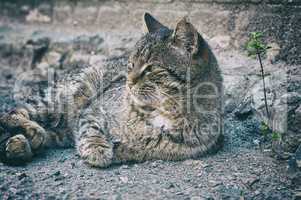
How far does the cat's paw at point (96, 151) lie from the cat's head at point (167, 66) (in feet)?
1.64

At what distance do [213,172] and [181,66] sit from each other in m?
0.93

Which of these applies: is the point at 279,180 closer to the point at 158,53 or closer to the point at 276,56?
the point at 158,53

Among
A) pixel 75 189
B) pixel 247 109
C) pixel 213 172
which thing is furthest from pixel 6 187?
pixel 247 109

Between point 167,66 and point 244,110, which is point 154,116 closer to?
point 167,66

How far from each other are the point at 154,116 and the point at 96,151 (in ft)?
1.96

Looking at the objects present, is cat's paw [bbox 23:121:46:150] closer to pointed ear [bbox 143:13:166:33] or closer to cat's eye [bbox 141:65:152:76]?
cat's eye [bbox 141:65:152:76]

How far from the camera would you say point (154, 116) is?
4.22 metres

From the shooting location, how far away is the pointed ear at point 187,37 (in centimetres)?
403

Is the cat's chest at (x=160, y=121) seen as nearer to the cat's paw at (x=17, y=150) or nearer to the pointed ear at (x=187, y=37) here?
the pointed ear at (x=187, y=37)

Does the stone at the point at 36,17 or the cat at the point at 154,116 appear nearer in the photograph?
the cat at the point at 154,116

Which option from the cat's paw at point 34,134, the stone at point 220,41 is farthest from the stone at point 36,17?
the cat's paw at point 34,134

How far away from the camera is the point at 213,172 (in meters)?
3.92

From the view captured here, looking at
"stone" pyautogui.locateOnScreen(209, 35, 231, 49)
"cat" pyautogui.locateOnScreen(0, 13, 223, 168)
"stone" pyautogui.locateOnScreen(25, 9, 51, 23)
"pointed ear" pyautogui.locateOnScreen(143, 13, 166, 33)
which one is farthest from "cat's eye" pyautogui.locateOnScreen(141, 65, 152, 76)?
"stone" pyautogui.locateOnScreen(25, 9, 51, 23)

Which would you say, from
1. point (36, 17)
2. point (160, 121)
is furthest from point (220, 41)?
point (36, 17)
